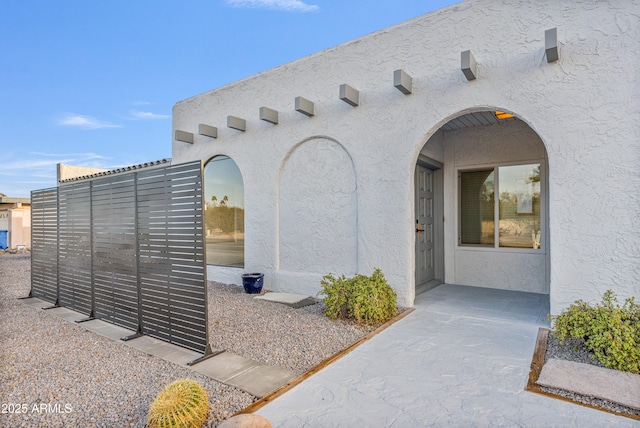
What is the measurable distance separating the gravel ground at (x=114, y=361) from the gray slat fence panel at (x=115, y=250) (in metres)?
0.46

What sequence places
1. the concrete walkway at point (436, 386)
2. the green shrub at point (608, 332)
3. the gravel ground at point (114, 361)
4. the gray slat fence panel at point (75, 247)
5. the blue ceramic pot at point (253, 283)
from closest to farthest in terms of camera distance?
the concrete walkway at point (436, 386)
the gravel ground at point (114, 361)
the green shrub at point (608, 332)
the gray slat fence panel at point (75, 247)
the blue ceramic pot at point (253, 283)

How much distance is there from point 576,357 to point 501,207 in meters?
4.20

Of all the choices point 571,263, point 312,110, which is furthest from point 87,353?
point 571,263

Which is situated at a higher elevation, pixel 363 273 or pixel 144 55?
pixel 144 55

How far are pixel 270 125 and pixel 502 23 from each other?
4.81 m

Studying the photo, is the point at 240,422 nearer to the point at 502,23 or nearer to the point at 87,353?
the point at 87,353

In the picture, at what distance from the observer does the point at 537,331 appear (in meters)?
4.56

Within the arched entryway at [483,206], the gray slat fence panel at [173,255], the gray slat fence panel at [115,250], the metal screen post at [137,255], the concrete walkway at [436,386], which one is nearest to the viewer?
the concrete walkway at [436,386]

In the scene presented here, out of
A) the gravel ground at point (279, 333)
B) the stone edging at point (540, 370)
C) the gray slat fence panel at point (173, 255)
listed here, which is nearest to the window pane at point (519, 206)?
the stone edging at point (540, 370)

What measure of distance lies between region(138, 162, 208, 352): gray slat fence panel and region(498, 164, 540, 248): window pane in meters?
6.34

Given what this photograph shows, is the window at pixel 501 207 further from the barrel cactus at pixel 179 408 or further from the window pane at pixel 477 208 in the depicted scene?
the barrel cactus at pixel 179 408

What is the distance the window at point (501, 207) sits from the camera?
22.9ft

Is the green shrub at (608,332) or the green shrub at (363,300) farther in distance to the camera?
the green shrub at (363,300)

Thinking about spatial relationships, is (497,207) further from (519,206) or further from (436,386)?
(436,386)
